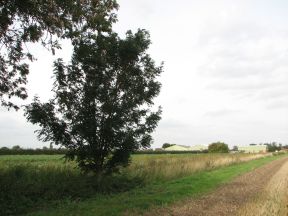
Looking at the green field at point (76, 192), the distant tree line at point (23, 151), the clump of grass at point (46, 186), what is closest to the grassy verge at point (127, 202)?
the green field at point (76, 192)

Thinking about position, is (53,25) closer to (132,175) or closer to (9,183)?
(9,183)

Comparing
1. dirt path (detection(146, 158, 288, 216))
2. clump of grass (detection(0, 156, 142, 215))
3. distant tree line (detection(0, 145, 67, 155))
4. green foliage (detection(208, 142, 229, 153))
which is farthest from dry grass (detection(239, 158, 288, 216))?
green foliage (detection(208, 142, 229, 153))

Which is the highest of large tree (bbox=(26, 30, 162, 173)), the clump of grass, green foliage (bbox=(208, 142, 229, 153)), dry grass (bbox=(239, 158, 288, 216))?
green foliage (bbox=(208, 142, 229, 153))

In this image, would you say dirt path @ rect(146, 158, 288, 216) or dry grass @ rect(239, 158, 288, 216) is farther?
dirt path @ rect(146, 158, 288, 216)

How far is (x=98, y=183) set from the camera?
756 inches

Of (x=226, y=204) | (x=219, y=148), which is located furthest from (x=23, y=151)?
(x=226, y=204)

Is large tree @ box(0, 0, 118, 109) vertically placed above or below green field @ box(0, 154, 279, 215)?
above

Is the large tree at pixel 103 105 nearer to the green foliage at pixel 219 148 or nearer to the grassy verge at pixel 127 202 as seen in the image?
the grassy verge at pixel 127 202

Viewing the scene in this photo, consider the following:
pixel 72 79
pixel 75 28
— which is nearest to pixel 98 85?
pixel 72 79

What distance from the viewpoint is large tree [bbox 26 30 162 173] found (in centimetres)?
1908

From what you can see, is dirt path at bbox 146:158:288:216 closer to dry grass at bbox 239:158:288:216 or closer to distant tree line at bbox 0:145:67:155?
dry grass at bbox 239:158:288:216

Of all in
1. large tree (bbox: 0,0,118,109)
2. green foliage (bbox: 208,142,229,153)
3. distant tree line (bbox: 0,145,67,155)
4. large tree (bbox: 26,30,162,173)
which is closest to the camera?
large tree (bbox: 0,0,118,109)

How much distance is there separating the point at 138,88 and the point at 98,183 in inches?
192

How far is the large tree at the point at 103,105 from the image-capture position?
19.1 m
